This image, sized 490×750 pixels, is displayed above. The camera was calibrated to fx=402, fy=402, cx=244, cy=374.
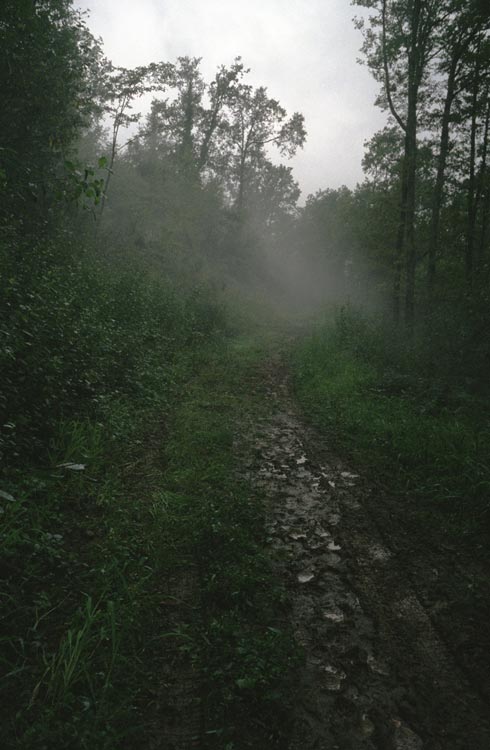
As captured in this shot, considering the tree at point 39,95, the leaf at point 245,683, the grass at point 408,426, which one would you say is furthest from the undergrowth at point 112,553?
the tree at point 39,95

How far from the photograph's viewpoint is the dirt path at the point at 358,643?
7.41 feet

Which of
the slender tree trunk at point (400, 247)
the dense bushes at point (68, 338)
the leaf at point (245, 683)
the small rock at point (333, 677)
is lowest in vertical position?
the small rock at point (333, 677)

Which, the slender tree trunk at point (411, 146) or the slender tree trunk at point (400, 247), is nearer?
the slender tree trunk at point (411, 146)

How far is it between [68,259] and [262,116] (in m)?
33.8

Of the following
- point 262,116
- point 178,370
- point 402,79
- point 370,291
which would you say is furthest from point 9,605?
point 262,116

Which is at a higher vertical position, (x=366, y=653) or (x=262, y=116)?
(x=262, y=116)

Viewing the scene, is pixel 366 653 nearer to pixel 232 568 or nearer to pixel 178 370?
pixel 232 568

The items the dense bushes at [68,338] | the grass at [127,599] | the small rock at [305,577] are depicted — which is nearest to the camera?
the grass at [127,599]

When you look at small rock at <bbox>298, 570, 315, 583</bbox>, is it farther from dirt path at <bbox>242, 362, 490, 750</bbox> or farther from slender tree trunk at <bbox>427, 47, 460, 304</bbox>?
slender tree trunk at <bbox>427, 47, 460, 304</bbox>

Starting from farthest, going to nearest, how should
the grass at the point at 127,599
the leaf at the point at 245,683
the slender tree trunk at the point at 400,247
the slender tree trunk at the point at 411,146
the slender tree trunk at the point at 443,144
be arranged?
1. the slender tree trunk at the point at 400,247
2. the slender tree trunk at the point at 443,144
3. the slender tree trunk at the point at 411,146
4. the leaf at the point at 245,683
5. the grass at the point at 127,599

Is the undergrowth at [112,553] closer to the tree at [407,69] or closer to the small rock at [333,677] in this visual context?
the small rock at [333,677]

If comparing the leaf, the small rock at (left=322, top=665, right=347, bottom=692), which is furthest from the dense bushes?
the small rock at (left=322, top=665, right=347, bottom=692)

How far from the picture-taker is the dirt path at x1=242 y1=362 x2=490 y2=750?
226 cm

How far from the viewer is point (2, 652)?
247 centimetres
